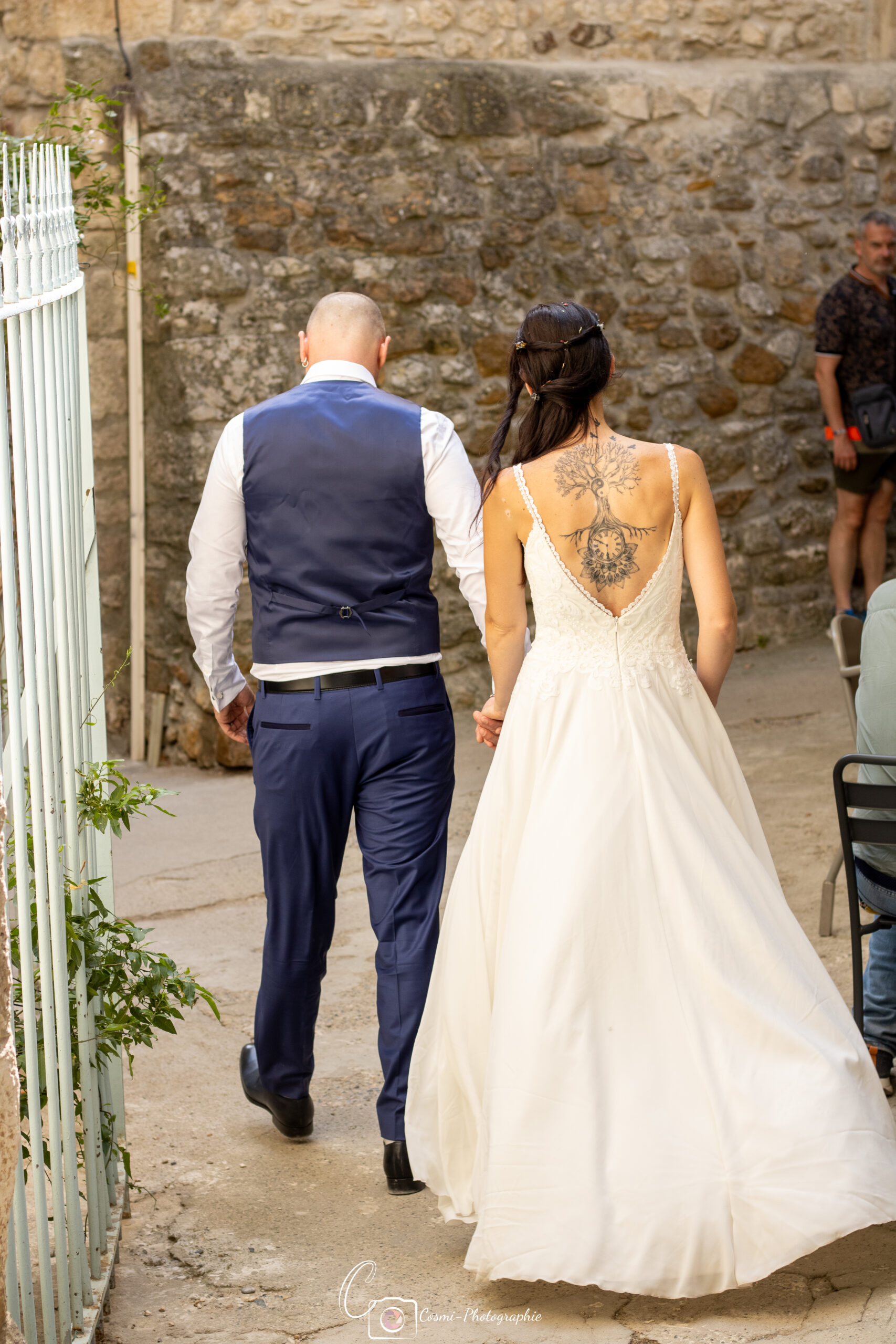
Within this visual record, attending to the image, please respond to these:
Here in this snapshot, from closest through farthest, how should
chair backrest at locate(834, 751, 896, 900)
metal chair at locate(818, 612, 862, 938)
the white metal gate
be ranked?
the white metal gate < chair backrest at locate(834, 751, 896, 900) < metal chair at locate(818, 612, 862, 938)

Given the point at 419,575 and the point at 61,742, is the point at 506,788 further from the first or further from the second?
the point at 61,742

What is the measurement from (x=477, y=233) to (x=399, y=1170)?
174 inches

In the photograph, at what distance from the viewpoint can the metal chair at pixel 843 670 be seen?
3633 millimetres

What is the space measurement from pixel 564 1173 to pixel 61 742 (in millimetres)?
1021

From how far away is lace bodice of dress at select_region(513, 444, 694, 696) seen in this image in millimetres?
2447

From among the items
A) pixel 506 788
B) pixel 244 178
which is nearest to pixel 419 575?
pixel 506 788

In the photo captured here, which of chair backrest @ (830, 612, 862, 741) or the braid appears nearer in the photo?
the braid

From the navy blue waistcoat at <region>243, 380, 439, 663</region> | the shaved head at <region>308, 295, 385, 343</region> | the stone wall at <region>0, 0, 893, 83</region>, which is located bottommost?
the navy blue waistcoat at <region>243, 380, 439, 663</region>

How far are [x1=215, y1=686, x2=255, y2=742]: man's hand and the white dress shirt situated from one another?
0.08 meters

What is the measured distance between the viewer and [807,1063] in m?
2.22

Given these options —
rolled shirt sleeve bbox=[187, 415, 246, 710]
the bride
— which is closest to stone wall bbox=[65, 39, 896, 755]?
rolled shirt sleeve bbox=[187, 415, 246, 710]

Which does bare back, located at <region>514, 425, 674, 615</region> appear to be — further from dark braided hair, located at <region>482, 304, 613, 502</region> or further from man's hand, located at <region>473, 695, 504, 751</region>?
man's hand, located at <region>473, 695, 504, 751</region>

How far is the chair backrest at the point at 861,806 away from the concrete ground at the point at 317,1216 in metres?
0.67

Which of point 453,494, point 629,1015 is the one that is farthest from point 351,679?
point 629,1015
